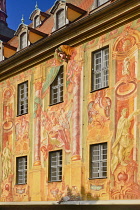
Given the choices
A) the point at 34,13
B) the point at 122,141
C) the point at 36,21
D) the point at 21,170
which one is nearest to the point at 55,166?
the point at 21,170

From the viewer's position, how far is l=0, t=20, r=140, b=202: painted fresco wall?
14.8 meters

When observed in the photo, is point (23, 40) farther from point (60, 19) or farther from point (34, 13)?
point (60, 19)

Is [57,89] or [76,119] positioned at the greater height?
[57,89]

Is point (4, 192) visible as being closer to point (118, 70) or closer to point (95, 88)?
point (95, 88)

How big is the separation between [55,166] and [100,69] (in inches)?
159

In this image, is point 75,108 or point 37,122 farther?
point 37,122

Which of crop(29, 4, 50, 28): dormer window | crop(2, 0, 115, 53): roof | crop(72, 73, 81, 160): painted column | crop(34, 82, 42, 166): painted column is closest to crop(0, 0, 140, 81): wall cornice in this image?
crop(2, 0, 115, 53): roof

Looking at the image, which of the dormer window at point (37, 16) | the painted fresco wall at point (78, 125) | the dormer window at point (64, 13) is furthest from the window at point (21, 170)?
the dormer window at point (37, 16)

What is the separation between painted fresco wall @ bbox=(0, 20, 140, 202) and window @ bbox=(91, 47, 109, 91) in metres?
0.20

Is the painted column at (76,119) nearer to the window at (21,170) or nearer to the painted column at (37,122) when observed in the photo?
the painted column at (37,122)

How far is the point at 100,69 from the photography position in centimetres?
1647

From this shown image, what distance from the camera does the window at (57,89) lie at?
1823 centimetres

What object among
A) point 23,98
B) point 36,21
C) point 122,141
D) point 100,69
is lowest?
point 122,141

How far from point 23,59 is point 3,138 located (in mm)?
3645
